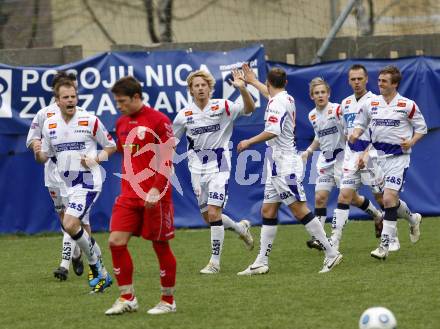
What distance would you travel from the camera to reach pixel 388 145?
11445 millimetres

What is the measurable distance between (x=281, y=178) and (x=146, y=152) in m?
2.68

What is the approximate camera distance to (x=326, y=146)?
13.2m

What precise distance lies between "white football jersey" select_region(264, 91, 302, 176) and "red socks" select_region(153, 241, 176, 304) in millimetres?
2502

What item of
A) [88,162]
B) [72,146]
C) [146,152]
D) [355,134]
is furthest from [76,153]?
[355,134]

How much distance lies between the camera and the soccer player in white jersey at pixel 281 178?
34.4 feet

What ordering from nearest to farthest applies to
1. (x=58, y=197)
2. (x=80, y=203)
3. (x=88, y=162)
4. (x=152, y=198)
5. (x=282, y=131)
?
(x=152, y=198) < (x=88, y=162) < (x=80, y=203) < (x=282, y=131) < (x=58, y=197)

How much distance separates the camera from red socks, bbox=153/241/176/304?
8.22 meters

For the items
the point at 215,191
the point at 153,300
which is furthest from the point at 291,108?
the point at 153,300

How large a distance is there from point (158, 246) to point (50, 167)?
3836 mm

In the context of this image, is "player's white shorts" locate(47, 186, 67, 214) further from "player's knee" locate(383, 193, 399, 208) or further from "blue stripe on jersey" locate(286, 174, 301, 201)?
"player's knee" locate(383, 193, 399, 208)

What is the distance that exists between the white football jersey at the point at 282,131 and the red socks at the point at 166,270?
2.50 m

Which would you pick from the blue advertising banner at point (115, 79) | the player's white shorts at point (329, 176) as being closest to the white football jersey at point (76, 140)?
the player's white shorts at point (329, 176)

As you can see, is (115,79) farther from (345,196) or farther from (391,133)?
(391,133)

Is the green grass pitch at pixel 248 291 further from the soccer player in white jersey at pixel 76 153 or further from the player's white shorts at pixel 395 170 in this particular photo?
the player's white shorts at pixel 395 170
